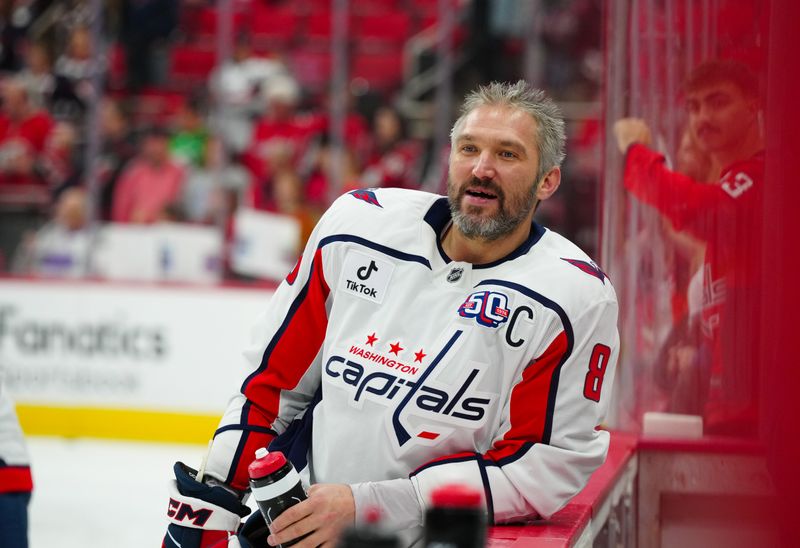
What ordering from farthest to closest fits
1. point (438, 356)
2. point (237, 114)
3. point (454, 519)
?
point (237, 114) → point (438, 356) → point (454, 519)

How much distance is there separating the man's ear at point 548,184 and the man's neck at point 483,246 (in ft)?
0.16

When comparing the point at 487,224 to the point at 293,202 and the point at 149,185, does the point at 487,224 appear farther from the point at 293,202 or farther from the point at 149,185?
the point at 149,185

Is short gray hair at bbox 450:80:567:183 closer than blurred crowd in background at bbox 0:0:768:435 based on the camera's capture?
Yes

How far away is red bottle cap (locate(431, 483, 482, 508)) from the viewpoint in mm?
1243

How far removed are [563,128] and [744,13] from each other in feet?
1.86

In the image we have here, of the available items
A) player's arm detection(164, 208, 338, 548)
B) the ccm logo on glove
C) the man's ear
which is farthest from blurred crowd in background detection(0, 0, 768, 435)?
the ccm logo on glove

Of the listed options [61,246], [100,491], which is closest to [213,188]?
[61,246]

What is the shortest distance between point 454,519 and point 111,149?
6062 mm

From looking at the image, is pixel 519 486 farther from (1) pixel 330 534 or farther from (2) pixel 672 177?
(2) pixel 672 177

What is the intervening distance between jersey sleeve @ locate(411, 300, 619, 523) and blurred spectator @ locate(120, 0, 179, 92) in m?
6.33

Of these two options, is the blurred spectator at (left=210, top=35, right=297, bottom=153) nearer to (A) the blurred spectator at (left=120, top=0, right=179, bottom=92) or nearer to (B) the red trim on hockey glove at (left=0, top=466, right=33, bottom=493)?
(A) the blurred spectator at (left=120, top=0, right=179, bottom=92)

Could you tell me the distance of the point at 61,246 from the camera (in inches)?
248

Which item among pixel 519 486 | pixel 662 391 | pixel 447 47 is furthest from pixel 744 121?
pixel 447 47

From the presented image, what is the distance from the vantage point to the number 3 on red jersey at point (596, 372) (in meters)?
1.81
